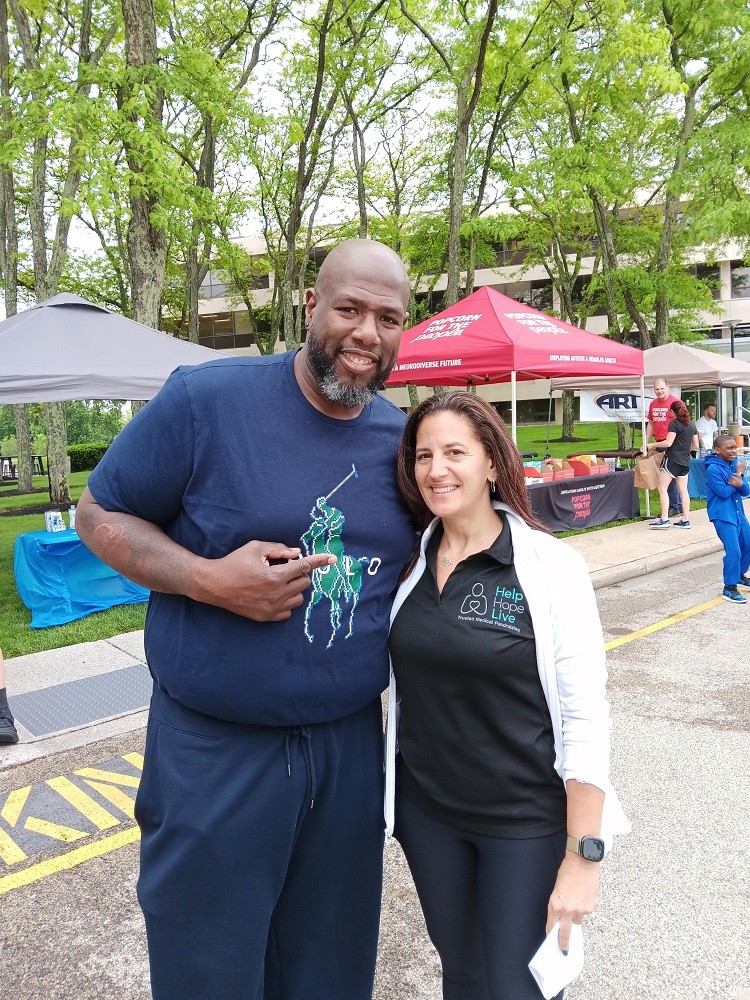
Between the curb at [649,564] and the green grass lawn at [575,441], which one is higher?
the green grass lawn at [575,441]

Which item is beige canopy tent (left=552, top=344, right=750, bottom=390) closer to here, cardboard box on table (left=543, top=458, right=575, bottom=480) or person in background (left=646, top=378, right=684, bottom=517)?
person in background (left=646, top=378, right=684, bottom=517)

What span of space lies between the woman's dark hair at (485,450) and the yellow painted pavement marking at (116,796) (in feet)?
8.55

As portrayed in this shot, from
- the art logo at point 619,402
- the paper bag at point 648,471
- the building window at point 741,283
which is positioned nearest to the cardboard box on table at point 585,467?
the paper bag at point 648,471

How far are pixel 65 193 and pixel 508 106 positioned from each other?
9.92 metres

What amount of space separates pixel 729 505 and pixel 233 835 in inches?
270

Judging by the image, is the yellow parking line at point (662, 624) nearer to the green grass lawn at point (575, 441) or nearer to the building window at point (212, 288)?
the green grass lawn at point (575, 441)

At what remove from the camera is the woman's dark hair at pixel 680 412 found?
11773 millimetres

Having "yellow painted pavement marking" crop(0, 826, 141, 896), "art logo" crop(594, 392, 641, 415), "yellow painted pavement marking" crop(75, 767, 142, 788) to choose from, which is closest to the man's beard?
"yellow painted pavement marking" crop(0, 826, 141, 896)

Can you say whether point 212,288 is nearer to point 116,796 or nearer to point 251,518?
point 116,796

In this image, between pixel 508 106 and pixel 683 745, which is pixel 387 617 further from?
pixel 508 106

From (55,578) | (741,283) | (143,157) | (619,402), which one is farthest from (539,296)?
(55,578)

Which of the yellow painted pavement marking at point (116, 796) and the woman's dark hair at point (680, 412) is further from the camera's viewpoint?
the woman's dark hair at point (680, 412)

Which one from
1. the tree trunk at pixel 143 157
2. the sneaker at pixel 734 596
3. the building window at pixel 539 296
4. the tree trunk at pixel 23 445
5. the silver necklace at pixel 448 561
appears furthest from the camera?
the building window at pixel 539 296

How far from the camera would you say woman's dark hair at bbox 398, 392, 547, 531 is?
5.91 feet
